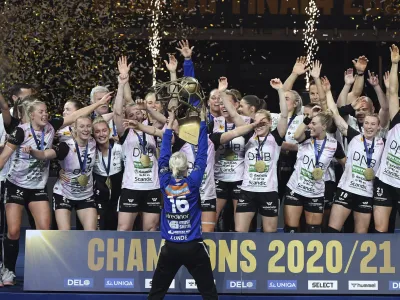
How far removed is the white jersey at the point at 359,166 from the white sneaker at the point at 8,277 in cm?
308

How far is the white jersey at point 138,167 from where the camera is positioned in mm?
8328

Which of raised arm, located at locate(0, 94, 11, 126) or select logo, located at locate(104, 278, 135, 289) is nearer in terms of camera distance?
select logo, located at locate(104, 278, 135, 289)

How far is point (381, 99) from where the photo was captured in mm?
8508

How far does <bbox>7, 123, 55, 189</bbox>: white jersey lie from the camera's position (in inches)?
317

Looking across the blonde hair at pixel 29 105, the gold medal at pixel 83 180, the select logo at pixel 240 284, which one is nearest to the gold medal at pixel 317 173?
the select logo at pixel 240 284

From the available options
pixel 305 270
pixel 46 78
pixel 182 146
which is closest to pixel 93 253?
pixel 182 146

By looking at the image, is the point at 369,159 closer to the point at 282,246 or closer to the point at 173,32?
the point at 282,246

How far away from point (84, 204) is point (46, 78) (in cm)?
747

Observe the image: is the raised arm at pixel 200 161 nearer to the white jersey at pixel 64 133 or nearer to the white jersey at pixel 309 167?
the white jersey at pixel 309 167

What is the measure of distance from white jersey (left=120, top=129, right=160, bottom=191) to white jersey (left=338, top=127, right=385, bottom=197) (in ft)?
5.71

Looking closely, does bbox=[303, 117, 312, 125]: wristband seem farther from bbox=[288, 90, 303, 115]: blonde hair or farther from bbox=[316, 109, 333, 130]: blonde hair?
bbox=[288, 90, 303, 115]: blonde hair

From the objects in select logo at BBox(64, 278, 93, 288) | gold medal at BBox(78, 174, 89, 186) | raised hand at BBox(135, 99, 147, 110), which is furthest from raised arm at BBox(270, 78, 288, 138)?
select logo at BBox(64, 278, 93, 288)

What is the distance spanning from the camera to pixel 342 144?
30.2 ft

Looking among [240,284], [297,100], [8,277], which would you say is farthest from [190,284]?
[297,100]
